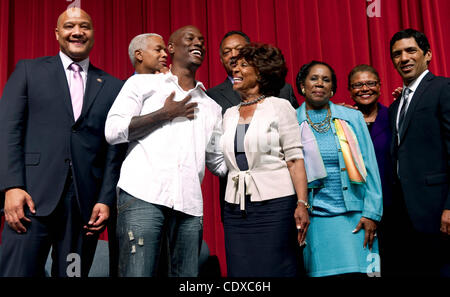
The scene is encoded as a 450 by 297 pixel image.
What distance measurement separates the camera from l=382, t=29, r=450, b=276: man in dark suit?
78.6 inches

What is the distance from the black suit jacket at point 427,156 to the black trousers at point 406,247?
0.11 meters

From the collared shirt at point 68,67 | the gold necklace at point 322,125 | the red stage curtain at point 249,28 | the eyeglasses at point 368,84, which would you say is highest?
the red stage curtain at point 249,28

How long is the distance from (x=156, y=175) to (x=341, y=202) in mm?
903

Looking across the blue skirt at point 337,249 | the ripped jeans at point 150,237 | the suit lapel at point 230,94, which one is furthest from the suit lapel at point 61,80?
the blue skirt at point 337,249

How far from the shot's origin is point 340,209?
1.98 m

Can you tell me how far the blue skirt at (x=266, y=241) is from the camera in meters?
1.76

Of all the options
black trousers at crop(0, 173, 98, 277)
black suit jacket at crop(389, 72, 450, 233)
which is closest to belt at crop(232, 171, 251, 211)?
black trousers at crop(0, 173, 98, 277)

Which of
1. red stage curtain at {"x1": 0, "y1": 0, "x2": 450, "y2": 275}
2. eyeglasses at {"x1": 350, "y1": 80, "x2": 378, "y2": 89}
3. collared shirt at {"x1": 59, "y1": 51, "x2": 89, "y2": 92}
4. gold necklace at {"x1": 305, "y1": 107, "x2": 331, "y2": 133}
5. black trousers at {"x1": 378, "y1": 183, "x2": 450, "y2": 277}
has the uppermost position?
red stage curtain at {"x1": 0, "y1": 0, "x2": 450, "y2": 275}

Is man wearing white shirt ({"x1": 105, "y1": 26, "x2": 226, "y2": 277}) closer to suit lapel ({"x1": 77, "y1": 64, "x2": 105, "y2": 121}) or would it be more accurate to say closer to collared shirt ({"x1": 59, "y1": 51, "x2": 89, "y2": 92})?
suit lapel ({"x1": 77, "y1": 64, "x2": 105, "y2": 121})

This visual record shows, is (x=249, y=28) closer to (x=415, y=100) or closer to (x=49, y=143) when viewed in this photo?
(x=415, y=100)

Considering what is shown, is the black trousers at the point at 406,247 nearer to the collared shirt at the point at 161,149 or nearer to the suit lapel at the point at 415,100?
the suit lapel at the point at 415,100

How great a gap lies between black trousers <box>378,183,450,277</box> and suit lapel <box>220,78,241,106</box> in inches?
38.3

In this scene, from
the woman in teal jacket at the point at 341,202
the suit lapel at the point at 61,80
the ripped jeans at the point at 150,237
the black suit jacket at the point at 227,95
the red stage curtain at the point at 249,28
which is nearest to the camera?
the ripped jeans at the point at 150,237

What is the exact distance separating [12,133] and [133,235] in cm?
62
